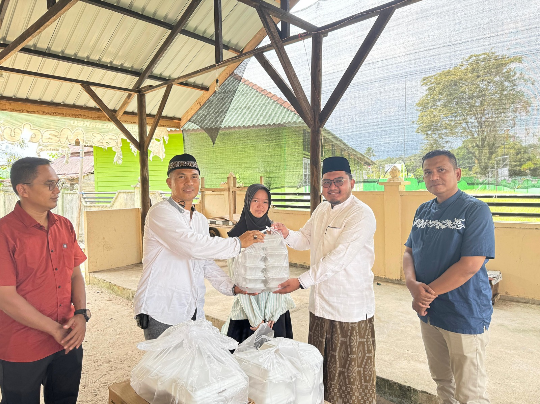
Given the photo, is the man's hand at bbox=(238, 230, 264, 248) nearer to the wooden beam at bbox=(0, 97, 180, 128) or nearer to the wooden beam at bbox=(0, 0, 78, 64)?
the wooden beam at bbox=(0, 0, 78, 64)

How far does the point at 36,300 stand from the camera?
172 cm

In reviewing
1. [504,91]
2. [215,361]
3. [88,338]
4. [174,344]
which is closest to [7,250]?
[174,344]

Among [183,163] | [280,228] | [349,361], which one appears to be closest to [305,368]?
[349,361]

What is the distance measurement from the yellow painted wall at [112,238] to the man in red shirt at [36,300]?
16.9 feet

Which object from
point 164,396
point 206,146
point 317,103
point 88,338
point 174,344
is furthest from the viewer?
point 206,146

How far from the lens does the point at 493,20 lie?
13.5 feet

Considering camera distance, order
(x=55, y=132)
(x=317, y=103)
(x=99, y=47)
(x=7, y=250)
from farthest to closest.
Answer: (x=55, y=132), (x=99, y=47), (x=317, y=103), (x=7, y=250)

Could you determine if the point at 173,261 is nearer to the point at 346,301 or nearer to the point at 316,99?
the point at 346,301

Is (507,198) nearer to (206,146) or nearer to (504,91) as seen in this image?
(504,91)

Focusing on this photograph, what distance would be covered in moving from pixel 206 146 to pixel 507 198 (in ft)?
17.5

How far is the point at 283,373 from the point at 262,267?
81cm

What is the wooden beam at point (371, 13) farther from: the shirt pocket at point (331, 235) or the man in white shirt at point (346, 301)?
the shirt pocket at point (331, 235)

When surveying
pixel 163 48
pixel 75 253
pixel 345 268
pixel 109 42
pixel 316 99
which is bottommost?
pixel 345 268

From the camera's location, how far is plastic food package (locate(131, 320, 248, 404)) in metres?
1.05
